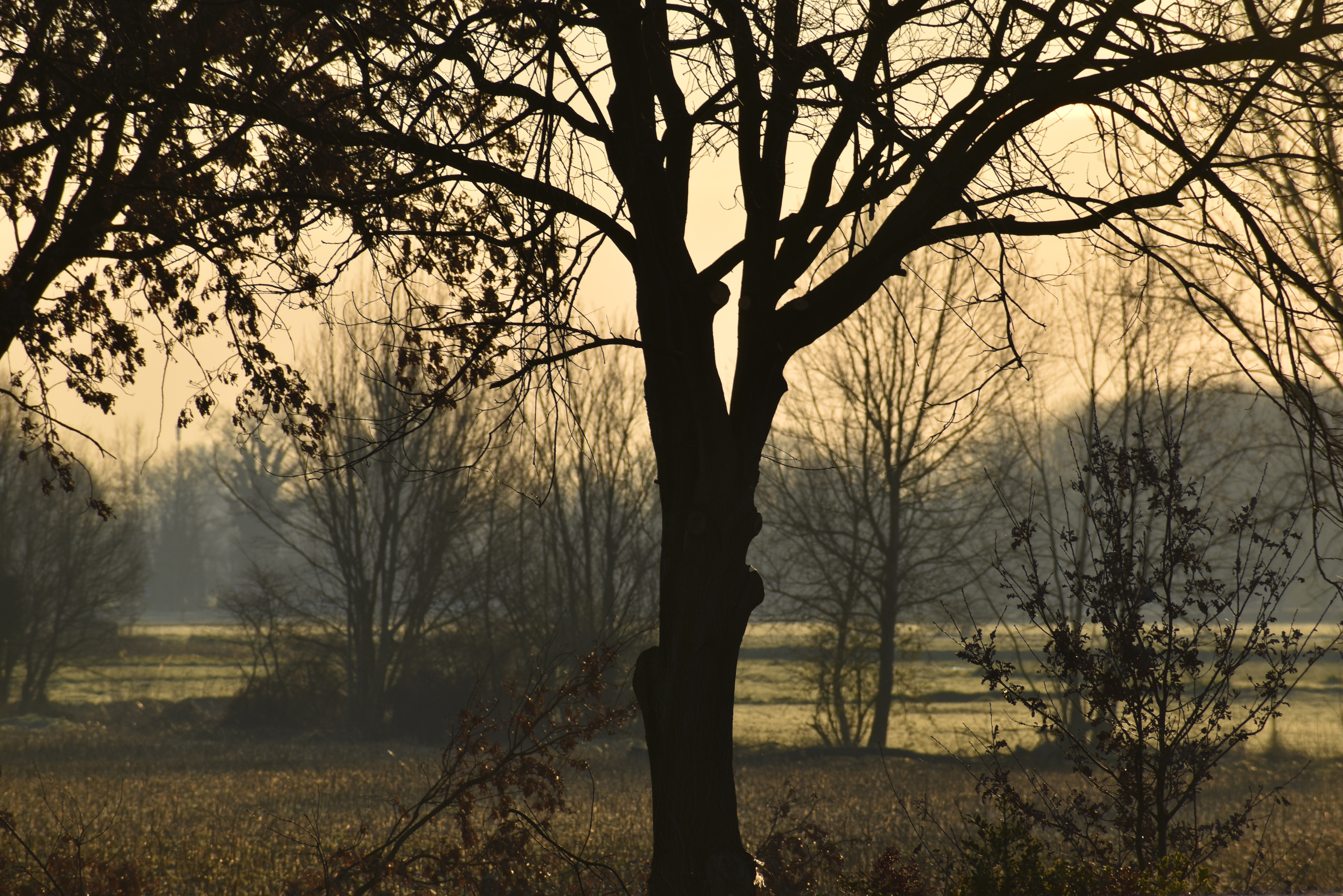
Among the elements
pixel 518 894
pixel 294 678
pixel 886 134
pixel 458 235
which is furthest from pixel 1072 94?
pixel 294 678

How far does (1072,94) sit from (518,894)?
5830 mm

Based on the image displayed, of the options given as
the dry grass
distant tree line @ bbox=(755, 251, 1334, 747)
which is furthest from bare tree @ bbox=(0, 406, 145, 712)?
distant tree line @ bbox=(755, 251, 1334, 747)

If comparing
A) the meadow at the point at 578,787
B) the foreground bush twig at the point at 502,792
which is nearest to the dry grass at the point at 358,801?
the meadow at the point at 578,787

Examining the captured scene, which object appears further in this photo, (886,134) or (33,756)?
(33,756)

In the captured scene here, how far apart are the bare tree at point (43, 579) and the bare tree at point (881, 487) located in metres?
21.7

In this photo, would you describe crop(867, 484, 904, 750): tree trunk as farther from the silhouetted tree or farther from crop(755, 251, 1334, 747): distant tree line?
the silhouetted tree

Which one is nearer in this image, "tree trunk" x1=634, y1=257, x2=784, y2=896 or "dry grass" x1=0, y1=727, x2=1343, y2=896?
"tree trunk" x1=634, y1=257, x2=784, y2=896

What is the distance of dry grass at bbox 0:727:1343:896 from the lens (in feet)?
28.2

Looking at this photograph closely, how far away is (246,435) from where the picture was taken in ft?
24.2

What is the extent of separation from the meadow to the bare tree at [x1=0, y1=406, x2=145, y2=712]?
200cm

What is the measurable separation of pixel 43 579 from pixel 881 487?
84.6ft

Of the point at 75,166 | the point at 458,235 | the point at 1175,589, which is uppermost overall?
the point at 75,166

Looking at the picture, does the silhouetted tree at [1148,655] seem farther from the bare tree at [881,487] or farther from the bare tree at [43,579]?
the bare tree at [43,579]

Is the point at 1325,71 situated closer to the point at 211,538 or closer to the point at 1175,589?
the point at 1175,589
